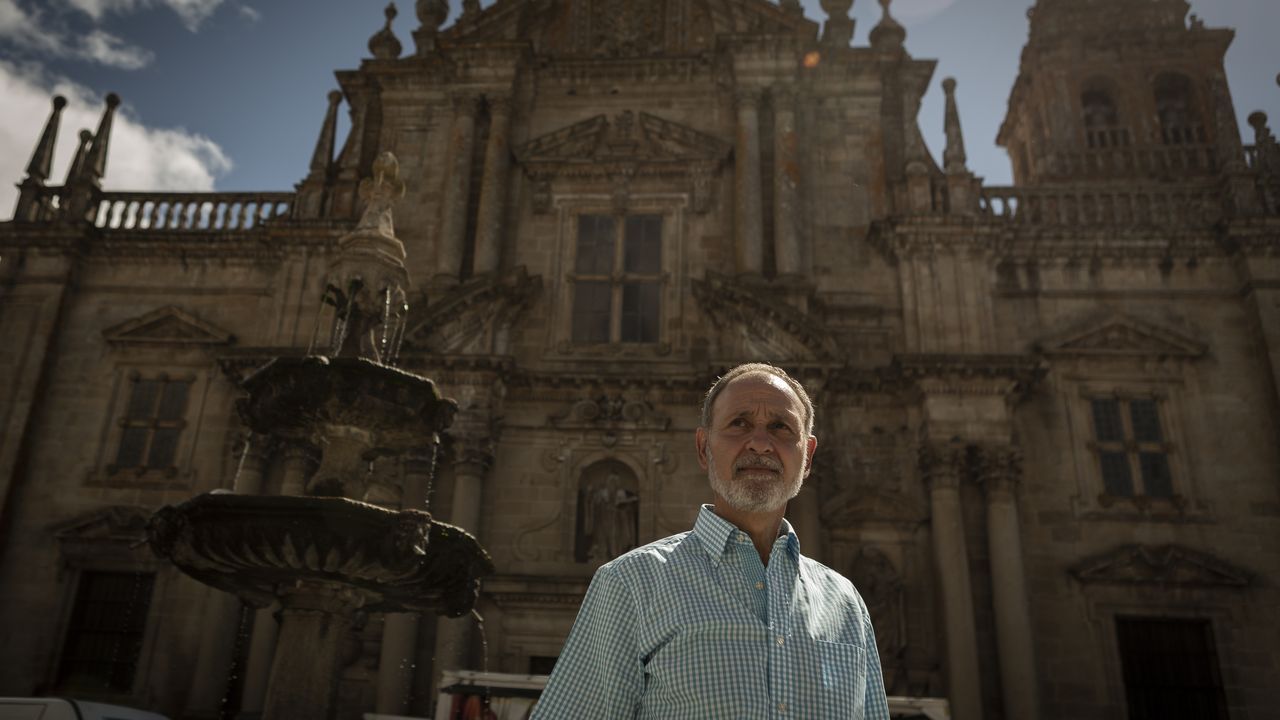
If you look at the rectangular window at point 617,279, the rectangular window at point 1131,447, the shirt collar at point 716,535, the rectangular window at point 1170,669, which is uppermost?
the rectangular window at point 617,279

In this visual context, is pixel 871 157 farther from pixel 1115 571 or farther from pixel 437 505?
pixel 437 505

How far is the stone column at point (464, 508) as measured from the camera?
43.3ft

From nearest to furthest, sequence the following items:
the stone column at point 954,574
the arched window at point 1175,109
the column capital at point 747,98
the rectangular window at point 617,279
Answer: the stone column at point 954,574 → the rectangular window at point 617,279 → the column capital at point 747,98 → the arched window at point 1175,109

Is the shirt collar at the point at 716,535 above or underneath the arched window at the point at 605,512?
underneath

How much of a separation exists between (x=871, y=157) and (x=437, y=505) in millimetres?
9857

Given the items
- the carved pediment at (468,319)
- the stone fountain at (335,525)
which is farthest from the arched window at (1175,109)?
the stone fountain at (335,525)

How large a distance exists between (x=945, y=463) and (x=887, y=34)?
29.8 ft

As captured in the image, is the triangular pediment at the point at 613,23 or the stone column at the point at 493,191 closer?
the stone column at the point at 493,191

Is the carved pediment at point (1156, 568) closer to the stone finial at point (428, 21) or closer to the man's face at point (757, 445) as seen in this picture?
the man's face at point (757, 445)

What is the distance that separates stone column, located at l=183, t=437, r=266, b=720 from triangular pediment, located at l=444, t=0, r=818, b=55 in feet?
32.5

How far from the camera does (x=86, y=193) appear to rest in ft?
58.1

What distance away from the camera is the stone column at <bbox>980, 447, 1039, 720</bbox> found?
12.7m

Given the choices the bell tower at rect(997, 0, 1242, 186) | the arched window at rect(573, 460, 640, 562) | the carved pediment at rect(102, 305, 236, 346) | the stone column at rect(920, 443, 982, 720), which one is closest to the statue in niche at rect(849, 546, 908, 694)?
the stone column at rect(920, 443, 982, 720)

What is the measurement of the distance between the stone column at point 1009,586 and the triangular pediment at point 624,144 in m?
7.32
